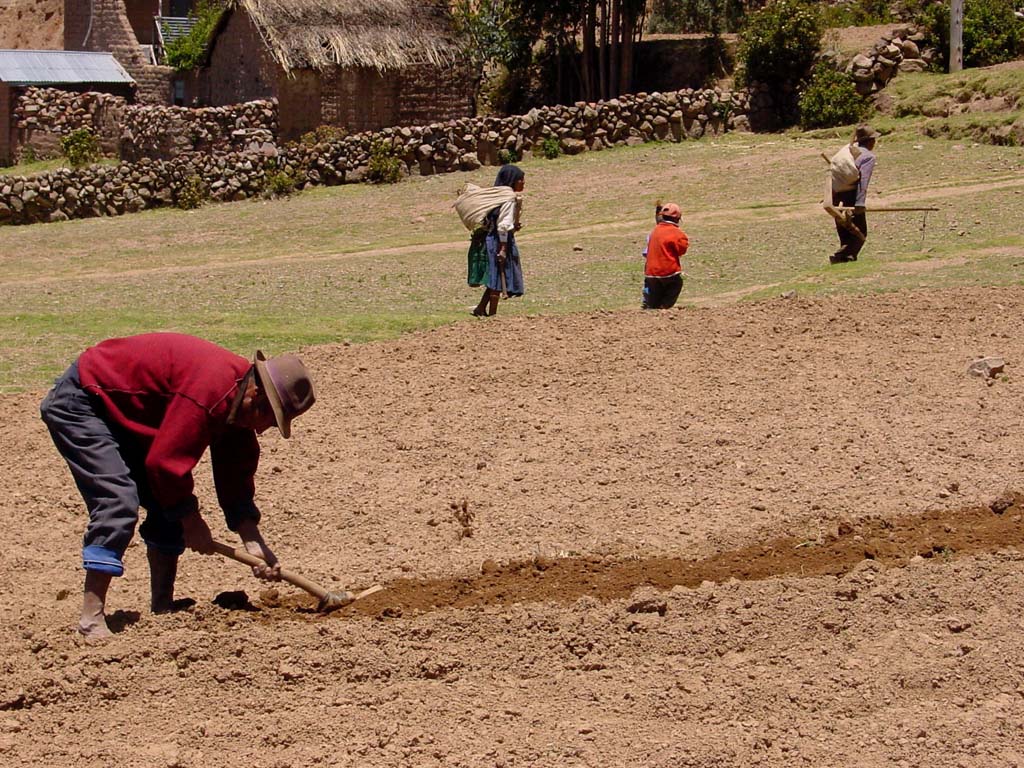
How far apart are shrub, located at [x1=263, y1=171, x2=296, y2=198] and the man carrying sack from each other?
36.6 ft

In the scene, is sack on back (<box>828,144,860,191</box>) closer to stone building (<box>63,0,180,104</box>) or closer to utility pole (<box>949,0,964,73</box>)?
utility pole (<box>949,0,964,73</box>)

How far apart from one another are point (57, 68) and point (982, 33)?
1943cm

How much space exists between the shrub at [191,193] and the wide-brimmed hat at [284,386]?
18524 millimetres

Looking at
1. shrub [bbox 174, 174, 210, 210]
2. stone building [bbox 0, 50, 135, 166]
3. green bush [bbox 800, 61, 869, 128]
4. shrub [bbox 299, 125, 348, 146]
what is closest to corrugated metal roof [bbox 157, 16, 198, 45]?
stone building [bbox 0, 50, 135, 166]

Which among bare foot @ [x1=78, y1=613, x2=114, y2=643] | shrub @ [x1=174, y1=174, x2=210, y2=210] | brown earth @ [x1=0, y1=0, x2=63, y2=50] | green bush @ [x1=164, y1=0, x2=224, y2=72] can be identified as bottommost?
bare foot @ [x1=78, y1=613, x2=114, y2=643]

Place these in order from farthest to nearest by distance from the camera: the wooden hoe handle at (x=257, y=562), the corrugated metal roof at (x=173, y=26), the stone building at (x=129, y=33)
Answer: the corrugated metal roof at (x=173, y=26) → the stone building at (x=129, y=33) → the wooden hoe handle at (x=257, y=562)

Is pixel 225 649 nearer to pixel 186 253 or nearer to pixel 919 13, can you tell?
pixel 186 253

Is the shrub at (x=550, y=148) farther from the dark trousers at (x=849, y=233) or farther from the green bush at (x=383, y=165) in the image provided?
the dark trousers at (x=849, y=233)

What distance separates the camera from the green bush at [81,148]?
86.6ft

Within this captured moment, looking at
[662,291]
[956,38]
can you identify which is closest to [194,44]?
[956,38]

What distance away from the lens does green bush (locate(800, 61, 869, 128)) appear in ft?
81.0

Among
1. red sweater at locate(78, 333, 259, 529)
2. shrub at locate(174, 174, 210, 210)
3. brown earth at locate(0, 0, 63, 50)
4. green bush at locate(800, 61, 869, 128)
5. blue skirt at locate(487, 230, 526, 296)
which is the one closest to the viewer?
red sweater at locate(78, 333, 259, 529)

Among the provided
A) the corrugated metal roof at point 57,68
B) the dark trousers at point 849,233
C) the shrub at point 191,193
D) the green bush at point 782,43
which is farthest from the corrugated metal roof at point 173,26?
the dark trousers at point 849,233

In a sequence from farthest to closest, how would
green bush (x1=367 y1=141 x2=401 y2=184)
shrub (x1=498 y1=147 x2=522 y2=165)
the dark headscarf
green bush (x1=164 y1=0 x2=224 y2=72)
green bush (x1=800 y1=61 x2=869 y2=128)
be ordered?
green bush (x1=164 y1=0 x2=224 y2=72) → shrub (x1=498 y1=147 x2=522 y2=165) → green bush (x1=800 y1=61 x2=869 y2=128) → green bush (x1=367 y1=141 x2=401 y2=184) → the dark headscarf
